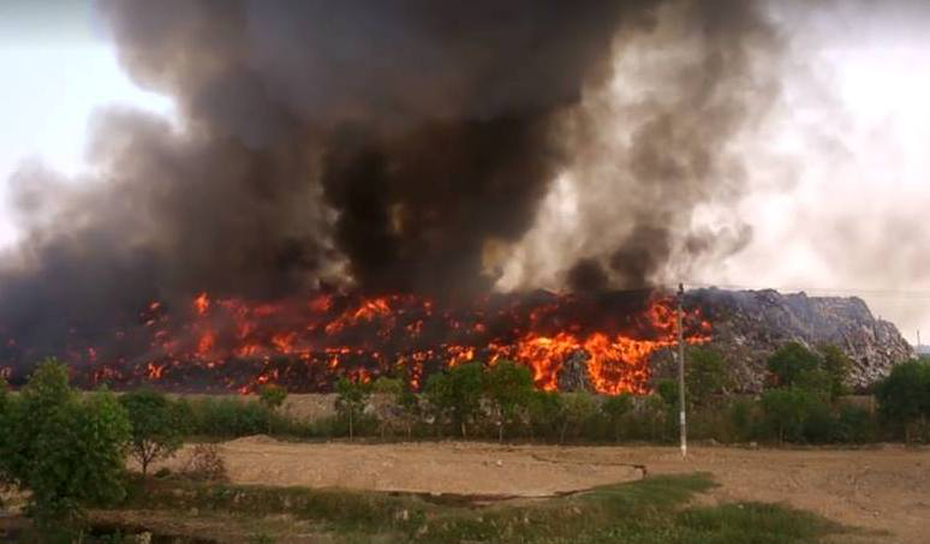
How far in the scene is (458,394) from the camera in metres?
46.7

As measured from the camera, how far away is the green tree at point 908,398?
4203 cm

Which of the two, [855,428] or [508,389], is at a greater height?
[508,389]

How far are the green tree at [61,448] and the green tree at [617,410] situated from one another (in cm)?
2735

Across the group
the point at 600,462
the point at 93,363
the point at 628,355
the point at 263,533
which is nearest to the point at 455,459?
the point at 600,462

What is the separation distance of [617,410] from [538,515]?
22744 mm

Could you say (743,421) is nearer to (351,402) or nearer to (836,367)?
(836,367)

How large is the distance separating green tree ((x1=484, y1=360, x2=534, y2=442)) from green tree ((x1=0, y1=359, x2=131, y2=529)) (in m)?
23.4

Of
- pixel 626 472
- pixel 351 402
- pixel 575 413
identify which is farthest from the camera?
pixel 351 402

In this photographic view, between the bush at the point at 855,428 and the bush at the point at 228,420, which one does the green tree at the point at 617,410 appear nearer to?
the bush at the point at 855,428

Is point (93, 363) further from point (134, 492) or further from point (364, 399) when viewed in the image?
point (134, 492)

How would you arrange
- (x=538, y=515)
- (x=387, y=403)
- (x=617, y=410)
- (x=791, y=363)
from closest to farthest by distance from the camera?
1. (x=538, y=515)
2. (x=617, y=410)
3. (x=387, y=403)
4. (x=791, y=363)

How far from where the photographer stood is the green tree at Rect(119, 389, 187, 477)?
99.2ft

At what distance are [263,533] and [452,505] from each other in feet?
19.2

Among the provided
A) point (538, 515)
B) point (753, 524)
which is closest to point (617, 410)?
point (538, 515)
